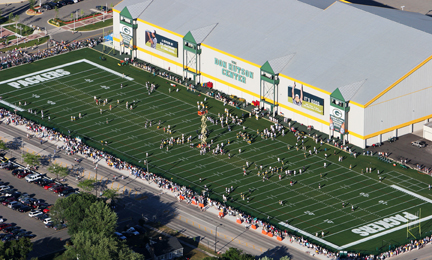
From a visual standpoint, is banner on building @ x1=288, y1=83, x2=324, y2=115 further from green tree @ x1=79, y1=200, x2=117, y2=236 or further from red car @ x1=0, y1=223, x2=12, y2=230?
red car @ x1=0, y1=223, x2=12, y2=230

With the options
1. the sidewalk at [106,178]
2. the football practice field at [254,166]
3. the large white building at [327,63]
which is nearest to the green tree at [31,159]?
the sidewalk at [106,178]

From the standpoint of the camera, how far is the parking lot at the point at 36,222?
477 feet

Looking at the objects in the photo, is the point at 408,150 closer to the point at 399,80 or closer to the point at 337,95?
the point at 399,80

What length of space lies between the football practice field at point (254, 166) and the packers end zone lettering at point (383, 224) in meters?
0.16

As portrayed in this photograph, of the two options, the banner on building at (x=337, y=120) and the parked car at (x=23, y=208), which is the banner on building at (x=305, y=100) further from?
the parked car at (x=23, y=208)

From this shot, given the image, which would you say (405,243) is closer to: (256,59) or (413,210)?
(413,210)

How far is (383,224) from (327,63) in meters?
41.6

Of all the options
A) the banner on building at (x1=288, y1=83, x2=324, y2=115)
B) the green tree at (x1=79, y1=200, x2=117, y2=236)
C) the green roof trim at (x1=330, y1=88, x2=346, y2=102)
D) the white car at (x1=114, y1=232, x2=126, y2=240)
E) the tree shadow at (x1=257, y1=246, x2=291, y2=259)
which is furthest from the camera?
the banner on building at (x1=288, y1=83, x2=324, y2=115)

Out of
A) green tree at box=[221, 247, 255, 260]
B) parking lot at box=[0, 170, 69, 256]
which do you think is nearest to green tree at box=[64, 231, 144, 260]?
parking lot at box=[0, 170, 69, 256]

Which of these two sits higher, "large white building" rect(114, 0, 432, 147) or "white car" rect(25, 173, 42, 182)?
"large white building" rect(114, 0, 432, 147)

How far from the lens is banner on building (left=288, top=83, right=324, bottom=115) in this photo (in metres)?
177

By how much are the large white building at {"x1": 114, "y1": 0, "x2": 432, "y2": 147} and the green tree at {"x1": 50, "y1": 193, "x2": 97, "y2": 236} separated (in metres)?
51.0

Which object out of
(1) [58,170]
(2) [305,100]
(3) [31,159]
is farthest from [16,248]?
(2) [305,100]

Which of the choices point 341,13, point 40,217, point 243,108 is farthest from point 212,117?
point 40,217
